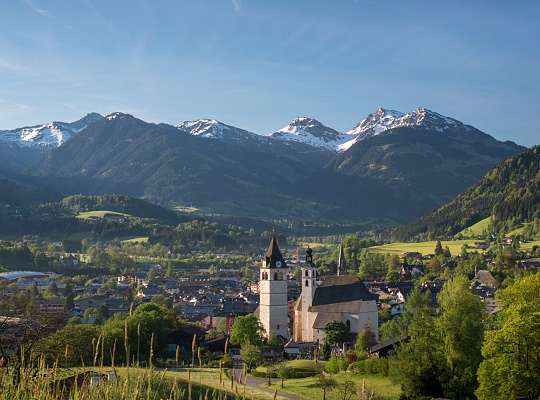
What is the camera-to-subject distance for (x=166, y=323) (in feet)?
258

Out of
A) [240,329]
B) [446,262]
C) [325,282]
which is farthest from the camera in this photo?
[446,262]

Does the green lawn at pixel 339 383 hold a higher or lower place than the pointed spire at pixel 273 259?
lower

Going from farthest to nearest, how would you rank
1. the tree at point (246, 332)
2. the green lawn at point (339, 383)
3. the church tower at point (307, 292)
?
the church tower at point (307, 292)
the tree at point (246, 332)
the green lawn at point (339, 383)

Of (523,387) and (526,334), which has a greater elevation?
(526,334)

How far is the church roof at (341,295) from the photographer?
268 feet

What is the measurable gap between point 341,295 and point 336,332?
7.36m

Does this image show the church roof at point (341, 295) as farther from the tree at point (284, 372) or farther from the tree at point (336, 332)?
the tree at point (284, 372)

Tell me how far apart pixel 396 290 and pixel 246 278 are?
56.6 metres

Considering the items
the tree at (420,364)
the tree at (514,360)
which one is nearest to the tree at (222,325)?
the tree at (420,364)

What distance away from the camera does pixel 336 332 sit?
253ft

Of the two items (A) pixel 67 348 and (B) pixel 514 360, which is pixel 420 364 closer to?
(B) pixel 514 360

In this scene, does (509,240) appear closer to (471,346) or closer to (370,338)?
(370,338)

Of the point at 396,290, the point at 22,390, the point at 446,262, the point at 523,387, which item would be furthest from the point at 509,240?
the point at 22,390

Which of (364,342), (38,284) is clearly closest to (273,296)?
(364,342)
